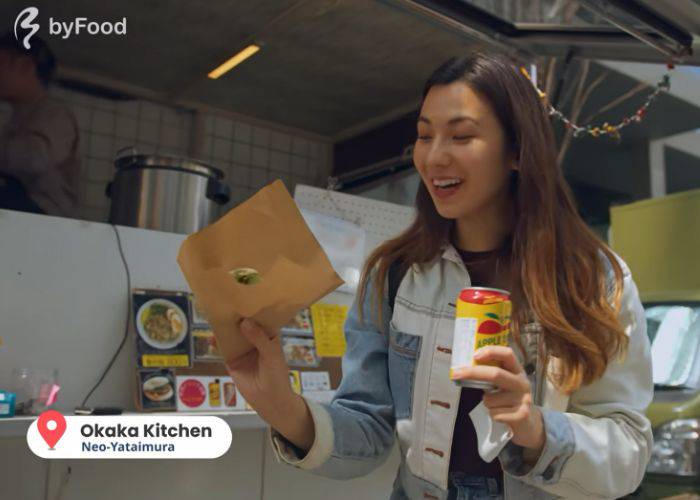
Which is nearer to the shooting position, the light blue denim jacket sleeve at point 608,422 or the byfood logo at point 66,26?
the light blue denim jacket sleeve at point 608,422

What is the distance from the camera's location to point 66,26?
3943 millimetres

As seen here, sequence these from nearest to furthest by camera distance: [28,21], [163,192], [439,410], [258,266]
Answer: [258,266] → [439,410] → [163,192] → [28,21]

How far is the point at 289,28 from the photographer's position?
377 centimetres

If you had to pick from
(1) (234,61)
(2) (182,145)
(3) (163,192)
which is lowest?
(3) (163,192)

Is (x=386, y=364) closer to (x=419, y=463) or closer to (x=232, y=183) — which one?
(x=419, y=463)

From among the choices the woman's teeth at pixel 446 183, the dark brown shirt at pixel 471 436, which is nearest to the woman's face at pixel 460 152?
the woman's teeth at pixel 446 183

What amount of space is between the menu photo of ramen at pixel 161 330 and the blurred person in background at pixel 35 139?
87cm

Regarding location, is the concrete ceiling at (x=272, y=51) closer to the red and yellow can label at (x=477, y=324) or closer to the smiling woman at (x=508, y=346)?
the smiling woman at (x=508, y=346)

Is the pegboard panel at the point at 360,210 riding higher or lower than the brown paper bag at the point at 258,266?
higher

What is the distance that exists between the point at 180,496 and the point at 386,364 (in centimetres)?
144

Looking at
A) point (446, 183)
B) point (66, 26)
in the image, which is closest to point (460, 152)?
point (446, 183)

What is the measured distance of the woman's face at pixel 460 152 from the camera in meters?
1.35

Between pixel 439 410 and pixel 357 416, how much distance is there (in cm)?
17

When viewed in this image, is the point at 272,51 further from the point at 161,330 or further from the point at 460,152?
the point at 460,152
